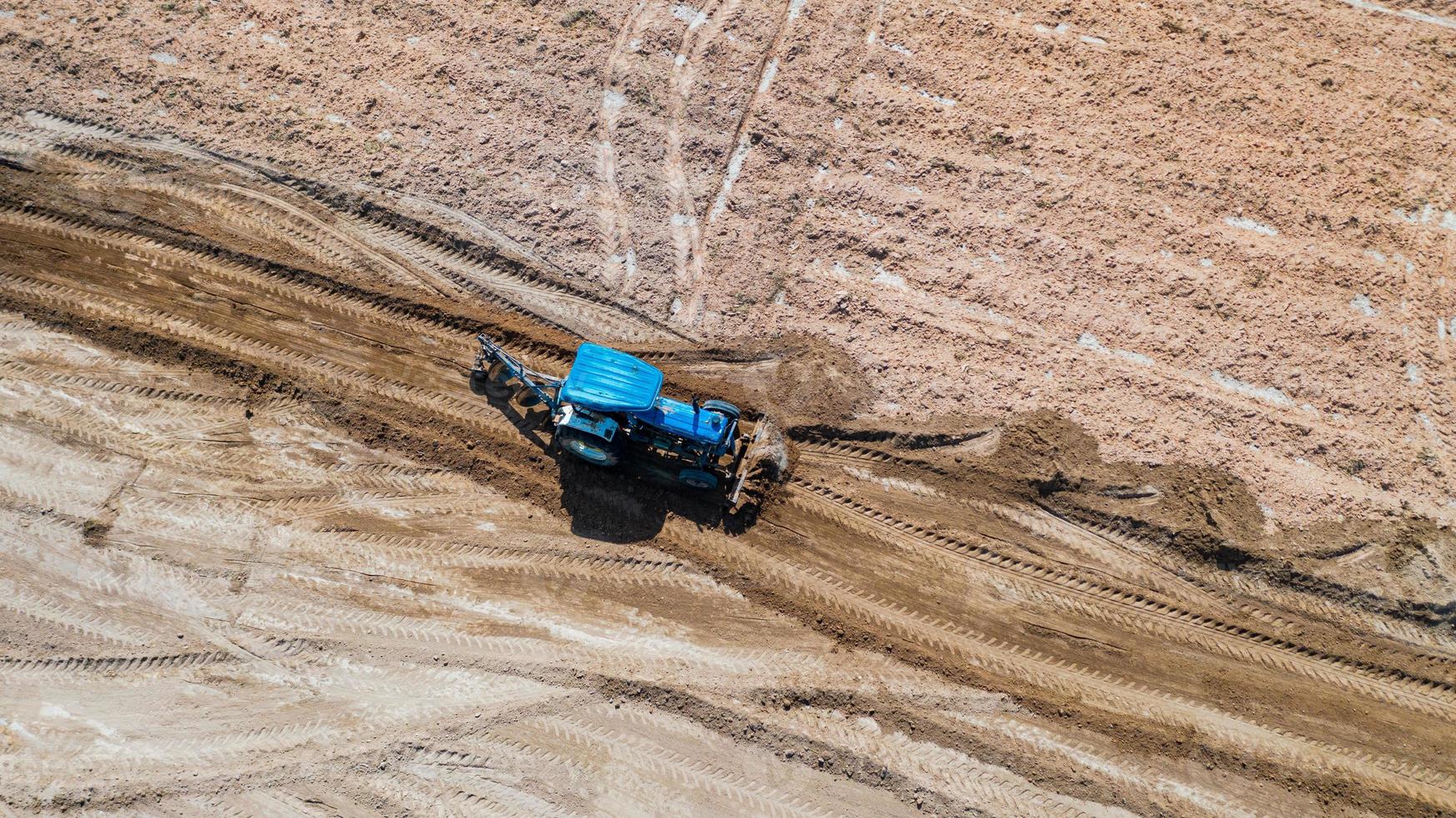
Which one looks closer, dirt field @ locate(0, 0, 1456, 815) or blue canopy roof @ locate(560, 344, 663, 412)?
blue canopy roof @ locate(560, 344, 663, 412)

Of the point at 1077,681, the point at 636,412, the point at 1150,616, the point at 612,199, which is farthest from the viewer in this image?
the point at 612,199

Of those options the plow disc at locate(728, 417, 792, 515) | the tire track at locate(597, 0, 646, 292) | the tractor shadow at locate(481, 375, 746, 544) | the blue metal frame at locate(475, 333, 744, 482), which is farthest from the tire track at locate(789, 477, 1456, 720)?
the tire track at locate(597, 0, 646, 292)

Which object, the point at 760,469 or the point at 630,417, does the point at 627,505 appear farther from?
the point at 760,469

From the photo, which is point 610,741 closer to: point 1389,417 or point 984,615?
point 984,615

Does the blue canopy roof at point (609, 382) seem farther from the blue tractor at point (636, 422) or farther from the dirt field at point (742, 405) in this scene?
the dirt field at point (742, 405)

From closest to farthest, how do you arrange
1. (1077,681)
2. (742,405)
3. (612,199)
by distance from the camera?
1. (1077,681)
2. (742,405)
3. (612,199)

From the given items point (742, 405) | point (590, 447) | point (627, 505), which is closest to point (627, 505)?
point (627, 505)

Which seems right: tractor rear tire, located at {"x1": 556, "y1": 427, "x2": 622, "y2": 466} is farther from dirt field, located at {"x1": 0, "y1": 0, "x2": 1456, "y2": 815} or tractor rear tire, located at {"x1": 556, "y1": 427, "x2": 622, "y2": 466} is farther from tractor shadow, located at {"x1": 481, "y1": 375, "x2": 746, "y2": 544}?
dirt field, located at {"x1": 0, "y1": 0, "x2": 1456, "y2": 815}
